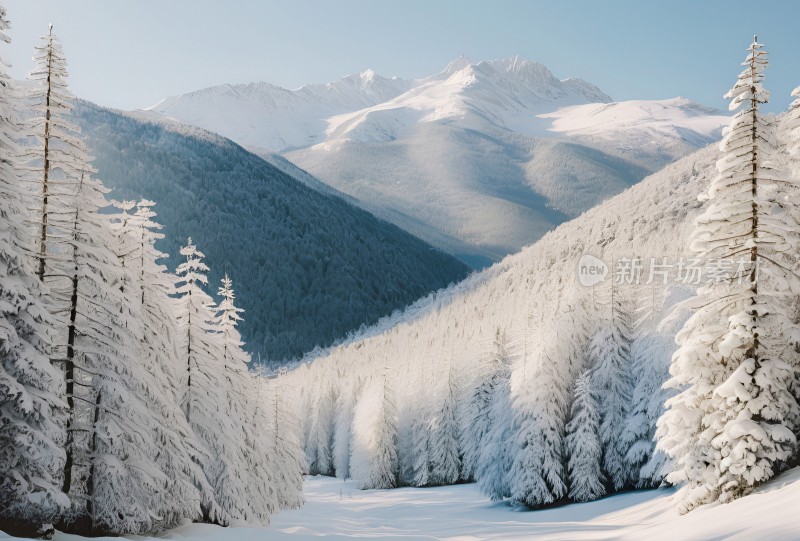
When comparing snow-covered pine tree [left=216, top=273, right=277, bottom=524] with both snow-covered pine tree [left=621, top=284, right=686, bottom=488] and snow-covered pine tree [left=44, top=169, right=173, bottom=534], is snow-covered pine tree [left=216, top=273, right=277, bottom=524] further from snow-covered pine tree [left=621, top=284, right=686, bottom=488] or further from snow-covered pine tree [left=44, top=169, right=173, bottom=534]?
snow-covered pine tree [left=621, top=284, right=686, bottom=488]

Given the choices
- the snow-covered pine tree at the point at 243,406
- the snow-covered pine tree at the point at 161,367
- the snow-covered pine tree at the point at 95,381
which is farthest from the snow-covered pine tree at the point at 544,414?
the snow-covered pine tree at the point at 95,381

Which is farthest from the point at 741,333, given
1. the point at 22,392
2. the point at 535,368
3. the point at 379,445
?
the point at 379,445

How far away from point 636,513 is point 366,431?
141ft

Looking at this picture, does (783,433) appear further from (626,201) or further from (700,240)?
(626,201)

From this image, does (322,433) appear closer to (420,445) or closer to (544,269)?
(420,445)

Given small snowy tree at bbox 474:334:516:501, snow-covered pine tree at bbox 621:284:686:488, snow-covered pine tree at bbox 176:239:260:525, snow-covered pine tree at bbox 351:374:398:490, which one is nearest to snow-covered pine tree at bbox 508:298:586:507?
small snowy tree at bbox 474:334:516:501

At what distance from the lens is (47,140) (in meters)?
16.3

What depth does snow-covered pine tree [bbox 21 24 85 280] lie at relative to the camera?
53.0 ft

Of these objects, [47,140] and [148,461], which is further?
[148,461]

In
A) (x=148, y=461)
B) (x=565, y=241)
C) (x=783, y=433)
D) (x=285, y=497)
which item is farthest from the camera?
(x=565, y=241)

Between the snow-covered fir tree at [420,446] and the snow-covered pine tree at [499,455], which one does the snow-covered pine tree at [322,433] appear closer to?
the snow-covered fir tree at [420,446]

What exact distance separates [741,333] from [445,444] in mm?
47494

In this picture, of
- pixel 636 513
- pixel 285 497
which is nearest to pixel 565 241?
pixel 285 497

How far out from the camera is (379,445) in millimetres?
66562
